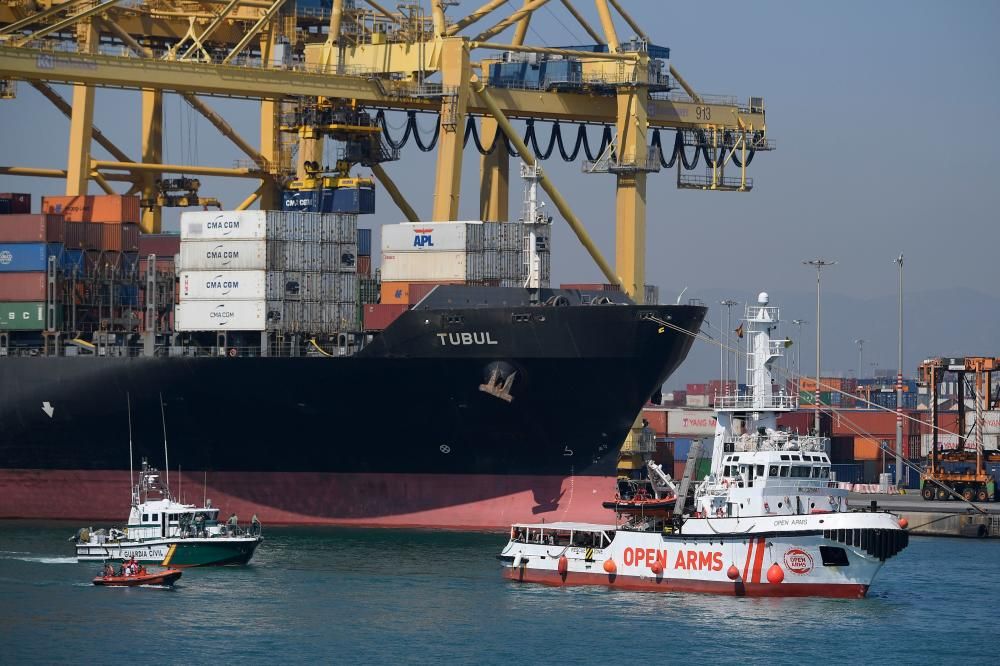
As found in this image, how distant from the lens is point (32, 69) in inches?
2594

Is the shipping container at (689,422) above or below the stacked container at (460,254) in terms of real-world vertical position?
below

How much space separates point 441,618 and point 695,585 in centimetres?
776

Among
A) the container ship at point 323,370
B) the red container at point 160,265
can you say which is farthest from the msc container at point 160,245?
the container ship at point 323,370

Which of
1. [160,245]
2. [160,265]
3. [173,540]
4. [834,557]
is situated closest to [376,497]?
[173,540]

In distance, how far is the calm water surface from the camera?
42500mm

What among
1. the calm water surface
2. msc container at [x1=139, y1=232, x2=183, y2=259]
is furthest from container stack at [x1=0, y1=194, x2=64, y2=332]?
the calm water surface

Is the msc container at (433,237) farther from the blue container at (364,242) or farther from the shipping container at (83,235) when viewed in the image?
the shipping container at (83,235)

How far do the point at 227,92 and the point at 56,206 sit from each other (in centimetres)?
959

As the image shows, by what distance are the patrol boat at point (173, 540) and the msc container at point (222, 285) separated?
1079 cm

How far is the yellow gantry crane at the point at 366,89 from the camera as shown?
68.4 metres

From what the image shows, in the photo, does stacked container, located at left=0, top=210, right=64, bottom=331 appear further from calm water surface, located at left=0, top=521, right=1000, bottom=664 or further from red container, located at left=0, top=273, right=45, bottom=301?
calm water surface, located at left=0, top=521, right=1000, bottom=664

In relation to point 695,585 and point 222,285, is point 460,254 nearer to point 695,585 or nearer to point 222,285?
point 222,285

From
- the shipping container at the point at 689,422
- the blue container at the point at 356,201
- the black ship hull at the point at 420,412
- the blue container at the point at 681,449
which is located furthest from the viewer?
the shipping container at the point at 689,422

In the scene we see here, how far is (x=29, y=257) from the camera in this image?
67375 mm
